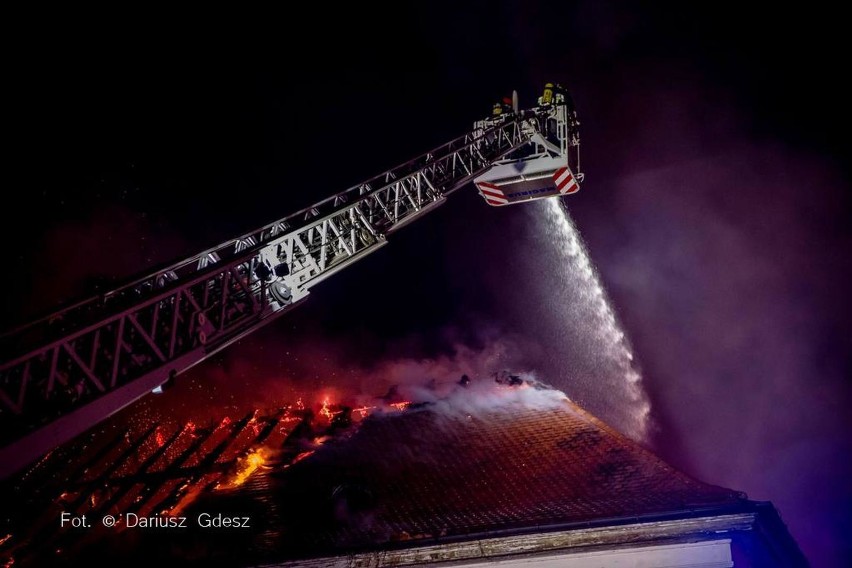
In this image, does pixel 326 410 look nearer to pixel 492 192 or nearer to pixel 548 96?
pixel 492 192

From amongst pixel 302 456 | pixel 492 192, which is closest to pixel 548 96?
pixel 492 192

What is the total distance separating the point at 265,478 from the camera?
9172 mm

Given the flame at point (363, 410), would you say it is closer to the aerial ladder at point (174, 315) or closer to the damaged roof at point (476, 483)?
the damaged roof at point (476, 483)

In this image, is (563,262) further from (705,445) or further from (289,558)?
(289,558)

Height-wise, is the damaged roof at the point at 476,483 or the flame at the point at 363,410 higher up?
the flame at the point at 363,410

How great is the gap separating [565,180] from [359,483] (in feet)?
21.5

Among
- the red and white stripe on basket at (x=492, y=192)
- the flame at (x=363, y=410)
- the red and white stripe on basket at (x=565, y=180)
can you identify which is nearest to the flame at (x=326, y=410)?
the flame at (x=363, y=410)

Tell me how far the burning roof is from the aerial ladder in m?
3.44

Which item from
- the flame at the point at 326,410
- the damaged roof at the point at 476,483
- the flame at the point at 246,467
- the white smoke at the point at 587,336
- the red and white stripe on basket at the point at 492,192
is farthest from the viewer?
the white smoke at the point at 587,336

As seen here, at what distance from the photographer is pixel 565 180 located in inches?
390

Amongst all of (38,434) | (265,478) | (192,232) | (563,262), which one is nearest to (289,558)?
(265,478)

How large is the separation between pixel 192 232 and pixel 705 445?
52.3 ft

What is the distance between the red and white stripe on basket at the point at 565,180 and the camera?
985cm

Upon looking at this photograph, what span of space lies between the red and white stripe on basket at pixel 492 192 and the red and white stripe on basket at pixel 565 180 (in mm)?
1069
